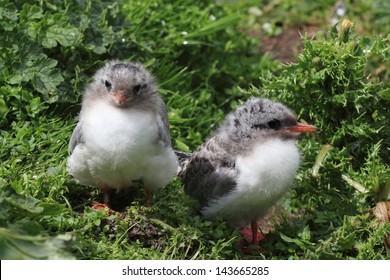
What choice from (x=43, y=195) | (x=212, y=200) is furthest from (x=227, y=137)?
(x=43, y=195)

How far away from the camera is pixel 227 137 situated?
5.53m

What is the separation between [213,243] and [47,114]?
172cm

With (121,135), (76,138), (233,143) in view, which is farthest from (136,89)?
(233,143)

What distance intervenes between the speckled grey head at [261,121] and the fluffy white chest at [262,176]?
8 cm

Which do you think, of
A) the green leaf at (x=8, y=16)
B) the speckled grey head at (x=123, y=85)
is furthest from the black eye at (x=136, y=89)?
the green leaf at (x=8, y=16)

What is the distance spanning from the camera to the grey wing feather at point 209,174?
541 centimetres

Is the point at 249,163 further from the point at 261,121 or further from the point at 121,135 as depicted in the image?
the point at 121,135

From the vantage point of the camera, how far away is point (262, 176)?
523 cm

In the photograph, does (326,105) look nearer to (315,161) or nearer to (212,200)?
(315,161)

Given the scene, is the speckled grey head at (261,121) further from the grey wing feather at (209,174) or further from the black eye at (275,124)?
the grey wing feather at (209,174)

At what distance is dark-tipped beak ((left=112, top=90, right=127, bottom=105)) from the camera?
500 cm

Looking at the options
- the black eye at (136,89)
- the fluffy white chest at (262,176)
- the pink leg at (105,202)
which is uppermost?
the black eye at (136,89)

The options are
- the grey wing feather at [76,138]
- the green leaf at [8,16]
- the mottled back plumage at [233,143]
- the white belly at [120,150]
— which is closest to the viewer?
the white belly at [120,150]

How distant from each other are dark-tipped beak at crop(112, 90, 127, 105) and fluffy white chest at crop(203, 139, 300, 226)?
0.89 m
